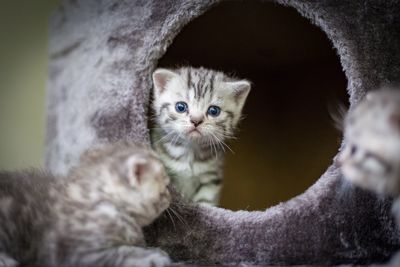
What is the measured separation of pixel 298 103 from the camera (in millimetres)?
3078

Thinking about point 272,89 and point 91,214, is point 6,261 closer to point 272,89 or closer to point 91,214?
point 91,214

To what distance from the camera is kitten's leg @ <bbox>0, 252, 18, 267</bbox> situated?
4.77 feet

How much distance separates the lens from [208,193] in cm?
224

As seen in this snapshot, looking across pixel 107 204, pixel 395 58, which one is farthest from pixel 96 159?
pixel 395 58

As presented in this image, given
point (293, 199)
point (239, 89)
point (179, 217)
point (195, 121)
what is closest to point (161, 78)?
point (195, 121)

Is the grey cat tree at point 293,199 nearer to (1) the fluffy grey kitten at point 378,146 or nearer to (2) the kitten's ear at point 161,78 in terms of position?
(2) the kitten's ear at point 161,78

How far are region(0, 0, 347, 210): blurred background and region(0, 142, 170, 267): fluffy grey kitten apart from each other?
1.28 meters

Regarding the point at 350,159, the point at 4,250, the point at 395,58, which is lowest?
the point at 4,250

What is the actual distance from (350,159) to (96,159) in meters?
0.83

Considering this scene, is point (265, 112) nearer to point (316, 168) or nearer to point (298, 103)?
point (298, 103)

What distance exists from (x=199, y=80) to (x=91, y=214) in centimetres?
96

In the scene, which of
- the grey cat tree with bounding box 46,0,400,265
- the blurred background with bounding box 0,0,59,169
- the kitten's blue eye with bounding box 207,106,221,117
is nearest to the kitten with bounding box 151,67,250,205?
the kitten's blue eye with bounding box 207,106,221,117

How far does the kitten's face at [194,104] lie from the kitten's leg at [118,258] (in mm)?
760

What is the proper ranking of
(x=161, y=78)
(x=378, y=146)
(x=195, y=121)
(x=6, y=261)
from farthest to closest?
(x=161, y=78) < (x=195, y=121) < (x=6, y=261) < (x=378, y=146)
